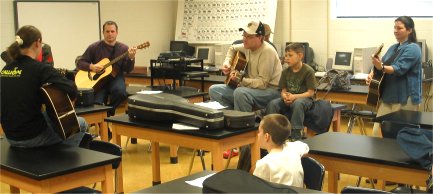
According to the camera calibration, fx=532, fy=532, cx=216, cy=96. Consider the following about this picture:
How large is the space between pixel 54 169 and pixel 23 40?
1.02 metres

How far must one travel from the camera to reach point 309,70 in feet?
16.5

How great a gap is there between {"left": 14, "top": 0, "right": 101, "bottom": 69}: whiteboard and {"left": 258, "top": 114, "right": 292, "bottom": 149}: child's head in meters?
5.46

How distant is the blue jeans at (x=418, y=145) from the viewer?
2.83 m

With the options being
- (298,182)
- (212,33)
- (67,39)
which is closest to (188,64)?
(67,39)

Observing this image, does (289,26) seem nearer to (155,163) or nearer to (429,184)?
(155,163)

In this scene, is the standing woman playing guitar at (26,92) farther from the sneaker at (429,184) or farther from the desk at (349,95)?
the desk at (349,95)

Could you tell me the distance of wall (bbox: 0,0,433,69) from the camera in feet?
24.2

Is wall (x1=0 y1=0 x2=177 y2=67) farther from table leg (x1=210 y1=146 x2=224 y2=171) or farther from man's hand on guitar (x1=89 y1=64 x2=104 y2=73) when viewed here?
table leg (x1=210 y1=146 x2=224 y2=171)

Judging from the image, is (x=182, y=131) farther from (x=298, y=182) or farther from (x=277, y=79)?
(x=277, y=79)

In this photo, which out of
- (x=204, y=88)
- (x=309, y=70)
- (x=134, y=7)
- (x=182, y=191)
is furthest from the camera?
(x=134, y=7)

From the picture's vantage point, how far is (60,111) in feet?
11.3

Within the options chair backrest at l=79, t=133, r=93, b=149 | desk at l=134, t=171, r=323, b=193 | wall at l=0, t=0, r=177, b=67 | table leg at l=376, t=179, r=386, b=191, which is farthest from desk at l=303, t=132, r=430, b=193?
wall at l=0, t=0, r=177, b=67

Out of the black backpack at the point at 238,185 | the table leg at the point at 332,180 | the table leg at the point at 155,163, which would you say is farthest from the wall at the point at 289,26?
the black backpack at the point at 238,185

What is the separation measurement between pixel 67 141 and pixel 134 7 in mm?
5856
